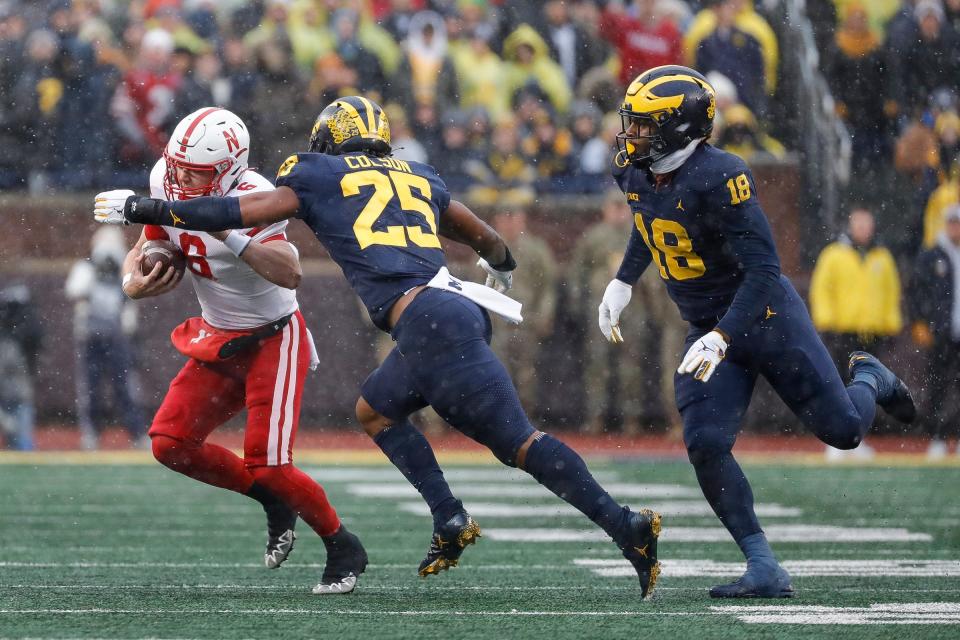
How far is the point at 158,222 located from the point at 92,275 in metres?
6.83

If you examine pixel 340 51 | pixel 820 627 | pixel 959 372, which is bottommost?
pixel 959 372

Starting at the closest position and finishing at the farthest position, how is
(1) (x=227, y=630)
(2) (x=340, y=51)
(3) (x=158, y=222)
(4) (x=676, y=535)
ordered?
(1) (x=227, y=630) < (3) (x=158, y=222) < (4) (x=676, y=535) < (2) (x=340, y=51)

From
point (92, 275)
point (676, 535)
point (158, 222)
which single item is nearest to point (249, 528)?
point (676, 535)

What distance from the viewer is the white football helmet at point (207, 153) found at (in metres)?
5.18

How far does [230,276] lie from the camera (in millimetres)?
5445

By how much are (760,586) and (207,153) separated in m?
2.19

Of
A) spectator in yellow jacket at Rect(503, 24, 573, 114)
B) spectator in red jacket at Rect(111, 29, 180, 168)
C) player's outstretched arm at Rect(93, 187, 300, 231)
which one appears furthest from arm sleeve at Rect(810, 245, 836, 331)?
player's outstretched arm at Rect(93, 187, 300, 231)

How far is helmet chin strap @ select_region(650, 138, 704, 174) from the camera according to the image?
17.2 feet

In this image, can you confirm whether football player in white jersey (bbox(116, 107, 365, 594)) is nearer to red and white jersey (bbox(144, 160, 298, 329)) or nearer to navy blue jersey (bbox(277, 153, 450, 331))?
red and white jersey (bbox(144, 160, 298, 329))

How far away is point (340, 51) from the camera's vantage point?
12.4 m

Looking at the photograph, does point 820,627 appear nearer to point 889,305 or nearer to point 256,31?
point 889,305

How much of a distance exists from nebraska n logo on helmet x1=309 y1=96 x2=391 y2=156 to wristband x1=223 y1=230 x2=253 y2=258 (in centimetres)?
40

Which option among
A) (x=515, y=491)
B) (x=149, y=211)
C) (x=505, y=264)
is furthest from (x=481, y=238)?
(x=515, y=491)

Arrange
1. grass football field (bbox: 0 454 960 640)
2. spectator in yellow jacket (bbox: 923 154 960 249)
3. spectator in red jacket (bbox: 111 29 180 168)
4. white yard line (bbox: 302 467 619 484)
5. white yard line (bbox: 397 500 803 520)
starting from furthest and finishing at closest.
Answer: spectator in red jacket (bbox: 111 29 180 168), spectator in yellow jacket (bbox: 923 154 960 249), white yard line (bbox: 302 467 619 484), white yard line (bbox: 397 500 803 520), grass football field (bbox: 0 454 960 640)
